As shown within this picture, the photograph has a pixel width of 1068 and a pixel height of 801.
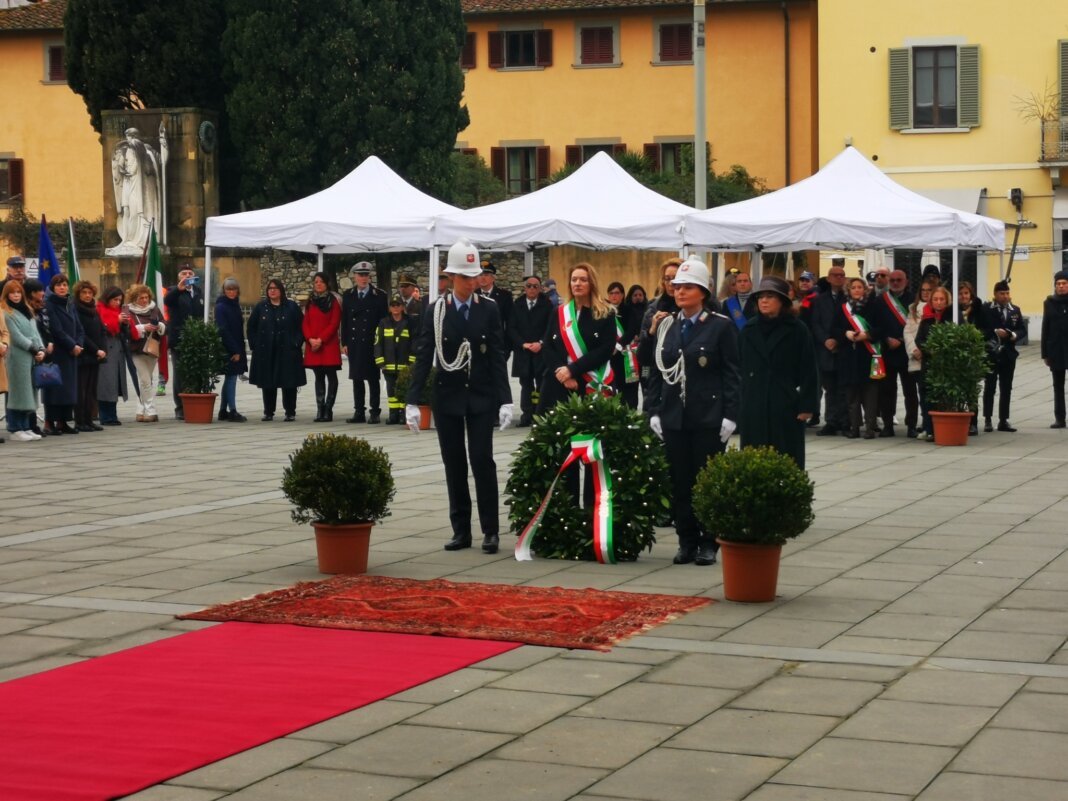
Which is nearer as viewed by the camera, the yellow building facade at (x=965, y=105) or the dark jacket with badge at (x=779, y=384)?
the dark jacket with badge at (x=779, y=384)

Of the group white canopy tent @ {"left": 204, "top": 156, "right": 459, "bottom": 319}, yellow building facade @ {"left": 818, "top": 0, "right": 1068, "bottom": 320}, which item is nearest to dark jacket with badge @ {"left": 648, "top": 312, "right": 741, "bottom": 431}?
white canopy tent @ {"left": 204, "top": 156, "right": 459, "bottom": 319}

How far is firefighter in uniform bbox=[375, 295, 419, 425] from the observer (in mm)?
22234

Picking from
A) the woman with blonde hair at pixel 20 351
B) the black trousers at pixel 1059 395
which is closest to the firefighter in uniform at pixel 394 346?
the woman with blonde hair at pixel 20 351

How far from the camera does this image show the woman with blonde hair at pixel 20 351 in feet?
63.4

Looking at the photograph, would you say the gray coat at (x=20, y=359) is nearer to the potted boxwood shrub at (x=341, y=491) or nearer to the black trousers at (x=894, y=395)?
the black trousers at (x=894, y=395)

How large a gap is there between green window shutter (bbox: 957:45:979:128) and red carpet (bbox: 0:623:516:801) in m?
41.0

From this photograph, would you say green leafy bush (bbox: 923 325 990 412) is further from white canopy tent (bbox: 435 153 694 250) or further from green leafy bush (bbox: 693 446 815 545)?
green leafy bush (bbox: 693 446 815 545)

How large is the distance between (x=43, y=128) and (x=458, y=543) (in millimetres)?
49943

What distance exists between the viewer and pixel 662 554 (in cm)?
1129

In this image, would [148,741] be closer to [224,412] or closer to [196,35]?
[224,412]

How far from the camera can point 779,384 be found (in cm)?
1151

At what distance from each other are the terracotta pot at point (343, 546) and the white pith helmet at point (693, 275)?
7.78ft

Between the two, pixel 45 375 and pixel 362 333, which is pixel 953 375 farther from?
pixel 45 375

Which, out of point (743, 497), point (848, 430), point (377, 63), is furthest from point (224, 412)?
point (377, 63)
